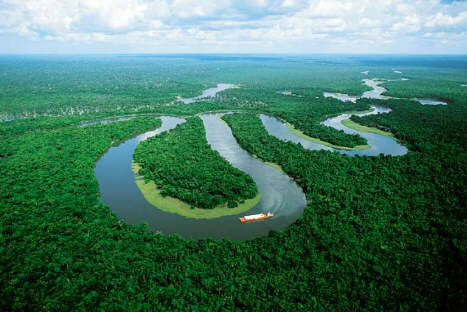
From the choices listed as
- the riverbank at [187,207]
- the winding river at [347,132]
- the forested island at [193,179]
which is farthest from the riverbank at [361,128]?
the riverbank at [187,207]

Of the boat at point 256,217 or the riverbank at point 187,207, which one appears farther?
the riverbank at point 187,207

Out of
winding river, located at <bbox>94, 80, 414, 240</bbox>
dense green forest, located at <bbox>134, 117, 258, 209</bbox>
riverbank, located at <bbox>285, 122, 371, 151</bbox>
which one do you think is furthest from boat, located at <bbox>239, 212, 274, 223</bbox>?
riverbank, located at <bbox>285, 122, 371, 151</bbox>

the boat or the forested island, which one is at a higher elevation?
the forested island

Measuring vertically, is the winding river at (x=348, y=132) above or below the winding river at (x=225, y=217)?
above

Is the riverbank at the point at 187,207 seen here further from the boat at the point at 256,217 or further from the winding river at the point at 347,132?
the winding river at the point at 347,132

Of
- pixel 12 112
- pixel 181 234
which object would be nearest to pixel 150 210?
pixel 181 234

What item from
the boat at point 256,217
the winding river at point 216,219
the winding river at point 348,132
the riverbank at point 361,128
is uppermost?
the riverbank at point 361,128

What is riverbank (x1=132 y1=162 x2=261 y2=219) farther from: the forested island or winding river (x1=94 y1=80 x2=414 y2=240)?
winding river (x1=94 y1=80 x2=414 y2=240)

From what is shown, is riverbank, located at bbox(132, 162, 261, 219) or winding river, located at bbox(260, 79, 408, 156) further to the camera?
winding river, located at bbox(260, 79, 408, 156)
